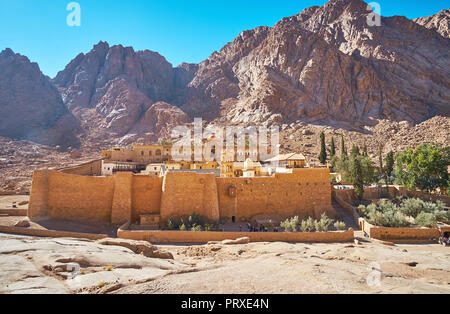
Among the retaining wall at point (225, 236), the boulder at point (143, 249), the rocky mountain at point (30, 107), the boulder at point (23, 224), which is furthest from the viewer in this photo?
the rocky mountain at point (30, 107)

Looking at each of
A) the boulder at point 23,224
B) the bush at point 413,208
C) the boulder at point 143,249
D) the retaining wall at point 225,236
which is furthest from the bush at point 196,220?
the bush at point 413,208

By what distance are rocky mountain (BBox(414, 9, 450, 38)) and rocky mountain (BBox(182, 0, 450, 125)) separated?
578 centimetres

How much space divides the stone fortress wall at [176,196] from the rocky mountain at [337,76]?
45573 mm

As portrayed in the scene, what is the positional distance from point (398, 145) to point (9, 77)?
9171 cm

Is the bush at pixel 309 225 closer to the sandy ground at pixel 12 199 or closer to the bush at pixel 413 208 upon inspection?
the bush at pixel 413 208

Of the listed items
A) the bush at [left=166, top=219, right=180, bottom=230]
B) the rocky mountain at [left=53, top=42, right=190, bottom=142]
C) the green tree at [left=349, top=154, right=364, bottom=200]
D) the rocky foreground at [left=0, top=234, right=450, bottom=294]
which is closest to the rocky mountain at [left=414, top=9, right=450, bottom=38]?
the rocky mountain at [left=53, top=42, right=190, bottom=142]

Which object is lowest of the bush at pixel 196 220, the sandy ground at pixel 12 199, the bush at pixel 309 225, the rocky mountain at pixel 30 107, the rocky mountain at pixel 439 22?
the bush at pixel 309 225

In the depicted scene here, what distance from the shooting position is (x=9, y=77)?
250 feet

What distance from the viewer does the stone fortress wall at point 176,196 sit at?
19.6 meters

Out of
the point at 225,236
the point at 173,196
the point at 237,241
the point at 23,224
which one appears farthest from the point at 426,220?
the point at 23,224

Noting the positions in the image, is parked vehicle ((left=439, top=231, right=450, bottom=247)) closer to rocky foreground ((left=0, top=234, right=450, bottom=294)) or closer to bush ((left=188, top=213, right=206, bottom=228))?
rocky foreground ((left=0, top=234, right=450, bottom=294))

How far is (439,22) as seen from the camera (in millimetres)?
93875

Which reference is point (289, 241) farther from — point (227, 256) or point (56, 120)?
point (56, 120)
